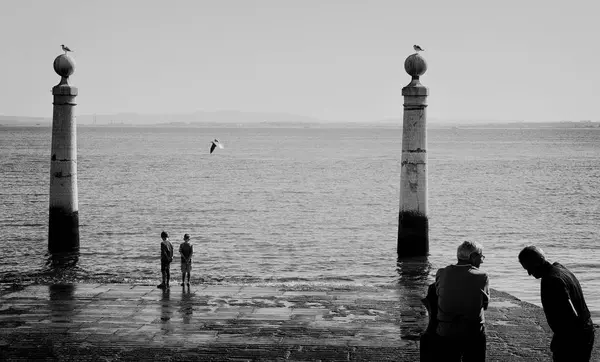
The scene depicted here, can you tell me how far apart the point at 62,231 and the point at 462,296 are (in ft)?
56.1

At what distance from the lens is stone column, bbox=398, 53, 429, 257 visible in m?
21.2

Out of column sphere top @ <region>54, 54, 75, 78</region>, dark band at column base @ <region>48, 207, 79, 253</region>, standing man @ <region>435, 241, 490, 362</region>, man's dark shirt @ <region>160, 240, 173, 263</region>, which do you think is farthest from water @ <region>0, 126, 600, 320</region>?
standing man @ <region>435, 241, 490, 362</region>

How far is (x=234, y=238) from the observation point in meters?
34.1

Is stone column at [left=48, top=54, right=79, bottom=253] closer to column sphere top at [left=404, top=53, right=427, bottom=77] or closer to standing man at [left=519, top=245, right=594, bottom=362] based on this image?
column sphere top at [left=404, top=53, right=427, bottom=77]

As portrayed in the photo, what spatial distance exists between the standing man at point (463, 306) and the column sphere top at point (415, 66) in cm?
1420

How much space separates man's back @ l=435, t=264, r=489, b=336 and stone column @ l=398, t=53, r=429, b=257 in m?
13.4

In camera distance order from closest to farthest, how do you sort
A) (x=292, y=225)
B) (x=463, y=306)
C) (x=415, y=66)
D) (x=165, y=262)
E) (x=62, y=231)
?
(x=463, y=306) < (x=165, y=262) < (x=415, y=66) < (x=62, y=231) < (x=292, y=225)

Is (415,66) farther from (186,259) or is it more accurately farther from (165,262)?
(165,262)

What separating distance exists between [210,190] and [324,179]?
1750cm

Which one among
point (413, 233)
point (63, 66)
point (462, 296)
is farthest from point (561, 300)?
point (63, 66)

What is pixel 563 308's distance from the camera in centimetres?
728

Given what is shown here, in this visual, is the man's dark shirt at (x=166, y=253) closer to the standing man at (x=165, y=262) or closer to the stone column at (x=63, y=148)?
the standing man at (x=165, y=262)

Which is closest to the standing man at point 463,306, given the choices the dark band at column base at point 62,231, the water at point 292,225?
the water at point 292,225

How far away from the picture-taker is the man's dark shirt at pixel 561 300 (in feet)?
23.8
